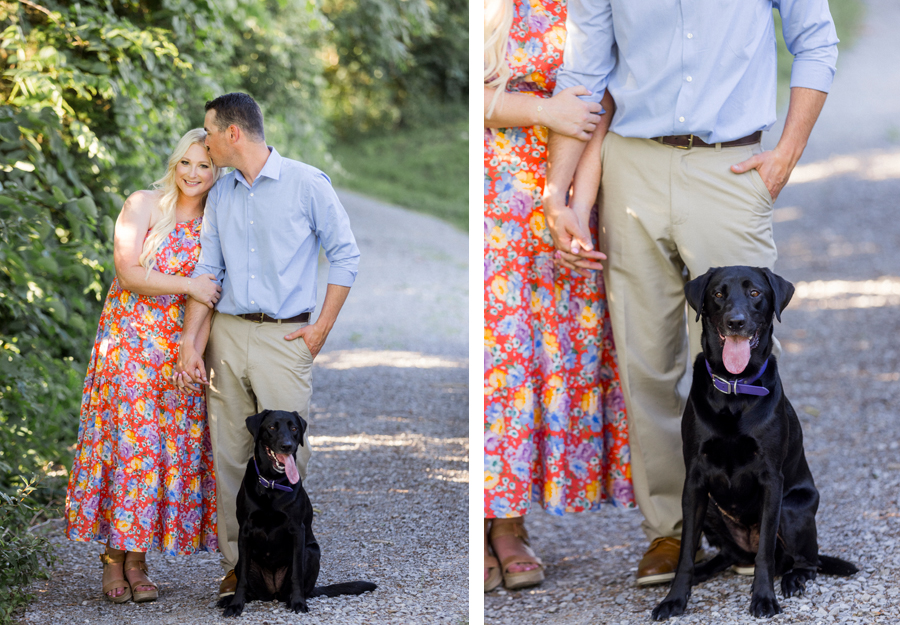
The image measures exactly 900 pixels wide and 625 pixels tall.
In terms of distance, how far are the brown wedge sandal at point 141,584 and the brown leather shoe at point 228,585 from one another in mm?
243

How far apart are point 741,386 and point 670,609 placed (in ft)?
2.22

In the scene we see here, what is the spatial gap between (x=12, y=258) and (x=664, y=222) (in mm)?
2377

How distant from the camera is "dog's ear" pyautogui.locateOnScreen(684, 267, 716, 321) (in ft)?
8.29

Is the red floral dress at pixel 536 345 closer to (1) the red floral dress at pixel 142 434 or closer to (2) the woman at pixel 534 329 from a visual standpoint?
(2) the woman at pixel 534 329

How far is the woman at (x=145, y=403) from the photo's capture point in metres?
2.87

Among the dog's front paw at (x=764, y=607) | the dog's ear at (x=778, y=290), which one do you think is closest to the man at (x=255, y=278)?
Result: the dog's ear at (x=778, y=290)

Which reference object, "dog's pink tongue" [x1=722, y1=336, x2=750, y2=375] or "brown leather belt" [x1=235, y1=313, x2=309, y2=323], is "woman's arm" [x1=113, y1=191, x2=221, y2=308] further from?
"dog's pink tongue" [x1=722, y1=336, x2=750, y2=375]

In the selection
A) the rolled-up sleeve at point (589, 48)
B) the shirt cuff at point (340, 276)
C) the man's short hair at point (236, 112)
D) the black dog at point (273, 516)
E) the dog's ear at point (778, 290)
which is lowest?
the black dog at point (273, 516)

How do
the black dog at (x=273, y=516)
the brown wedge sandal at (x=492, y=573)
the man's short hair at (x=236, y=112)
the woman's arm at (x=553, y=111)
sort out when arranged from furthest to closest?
the brown wedge sandal at (x=492, y=573) → the woman's arm at (x=553, y=111) → the man's short hair at (x=236, y=112) → the black dog at (x=273, y=516)

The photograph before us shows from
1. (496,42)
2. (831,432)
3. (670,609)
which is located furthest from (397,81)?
(670,609)

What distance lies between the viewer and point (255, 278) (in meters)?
2.76

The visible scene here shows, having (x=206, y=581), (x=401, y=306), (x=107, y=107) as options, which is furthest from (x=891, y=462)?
(x=401, y=306)

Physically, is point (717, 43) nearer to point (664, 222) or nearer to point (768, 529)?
point (664, 222)

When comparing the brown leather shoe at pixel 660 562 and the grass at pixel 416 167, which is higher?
the grass at pixel 416 167
